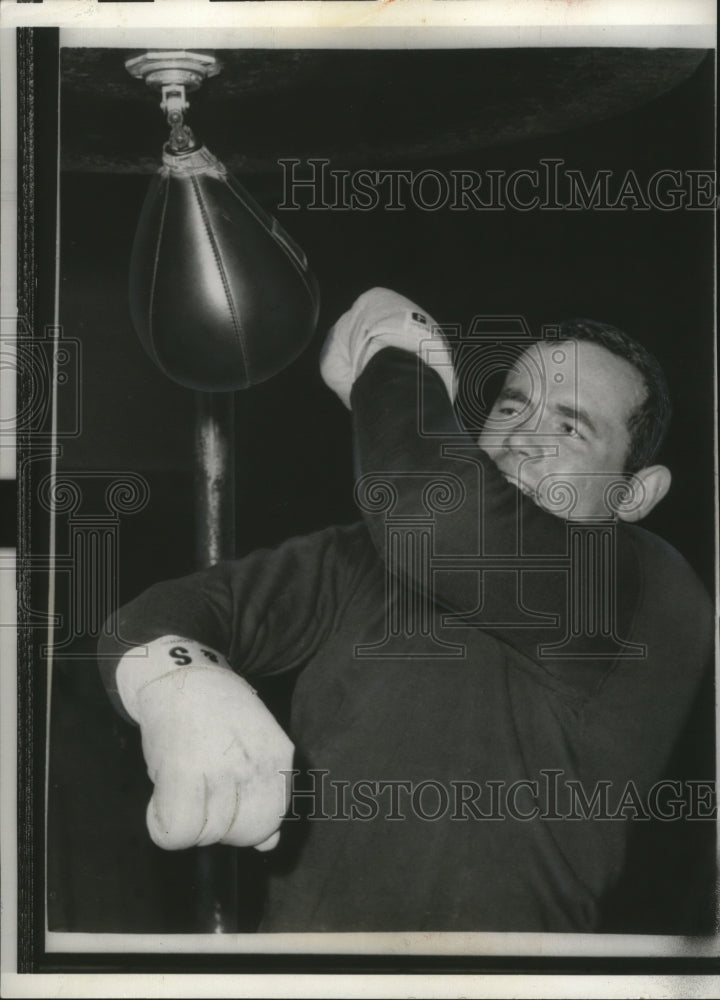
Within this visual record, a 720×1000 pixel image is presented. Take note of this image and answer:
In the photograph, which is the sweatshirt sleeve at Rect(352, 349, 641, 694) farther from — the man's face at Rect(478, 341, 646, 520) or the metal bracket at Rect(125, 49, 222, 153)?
the metal bracket at Rect(125, 49, 222, 153)

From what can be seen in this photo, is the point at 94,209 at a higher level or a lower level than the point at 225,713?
higher

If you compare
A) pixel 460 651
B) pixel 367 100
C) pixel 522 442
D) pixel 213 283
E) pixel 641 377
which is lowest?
pixel 460 651

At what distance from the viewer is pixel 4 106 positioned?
5.63ft

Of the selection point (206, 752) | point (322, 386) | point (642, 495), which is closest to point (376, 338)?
point (322, 386)

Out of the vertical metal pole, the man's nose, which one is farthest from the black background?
the man's nose

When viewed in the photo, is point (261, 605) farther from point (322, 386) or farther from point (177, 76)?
point (177, 76)

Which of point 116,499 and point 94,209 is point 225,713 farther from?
point 94,209

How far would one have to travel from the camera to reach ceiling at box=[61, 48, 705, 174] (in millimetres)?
1692

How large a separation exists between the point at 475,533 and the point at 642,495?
0.29 m

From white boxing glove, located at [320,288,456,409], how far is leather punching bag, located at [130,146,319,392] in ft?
0.19

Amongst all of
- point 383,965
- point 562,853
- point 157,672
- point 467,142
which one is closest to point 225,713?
point 157,672

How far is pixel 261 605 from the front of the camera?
1671 mm

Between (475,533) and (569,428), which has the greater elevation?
(569,428)

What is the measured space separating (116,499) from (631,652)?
36.1 inches
